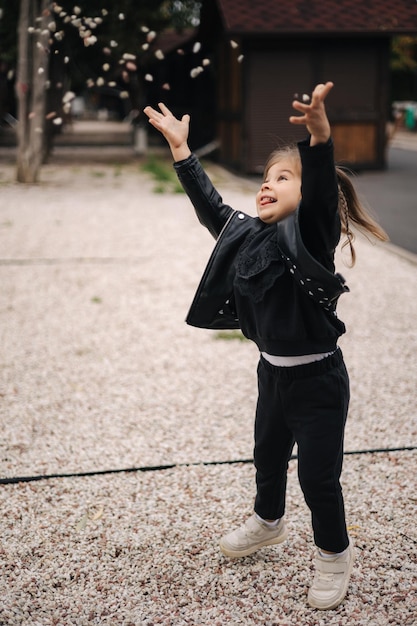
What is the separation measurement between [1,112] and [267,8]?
17897 millimetres

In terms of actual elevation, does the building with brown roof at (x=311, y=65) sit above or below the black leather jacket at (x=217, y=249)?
below

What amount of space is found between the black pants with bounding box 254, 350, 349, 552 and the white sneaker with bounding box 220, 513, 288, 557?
28 cm

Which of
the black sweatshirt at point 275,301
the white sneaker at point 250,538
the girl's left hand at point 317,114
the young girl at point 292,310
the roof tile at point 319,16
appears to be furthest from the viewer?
the roof tile at point 319,16

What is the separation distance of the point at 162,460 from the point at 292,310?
150cm

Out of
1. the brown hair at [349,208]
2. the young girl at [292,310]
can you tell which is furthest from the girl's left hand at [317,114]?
the brown hair at [349,208]

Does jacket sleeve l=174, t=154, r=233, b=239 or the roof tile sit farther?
the roof tile

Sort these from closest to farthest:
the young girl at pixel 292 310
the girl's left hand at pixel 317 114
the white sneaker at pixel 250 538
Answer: the girl's left hand at pixel 317 114, the young girl at pixel 292 310, the white sneaker at pixel 250 538

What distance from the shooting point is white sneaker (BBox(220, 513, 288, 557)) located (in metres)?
2.48

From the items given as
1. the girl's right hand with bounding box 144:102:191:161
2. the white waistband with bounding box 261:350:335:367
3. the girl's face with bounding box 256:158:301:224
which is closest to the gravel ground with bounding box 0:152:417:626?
the white waistband with bounding box 261:350:335:367

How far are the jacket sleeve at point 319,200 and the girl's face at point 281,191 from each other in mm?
175

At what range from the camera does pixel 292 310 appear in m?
2.06

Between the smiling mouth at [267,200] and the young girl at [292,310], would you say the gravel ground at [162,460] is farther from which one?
the smiling mouth at [267,200]

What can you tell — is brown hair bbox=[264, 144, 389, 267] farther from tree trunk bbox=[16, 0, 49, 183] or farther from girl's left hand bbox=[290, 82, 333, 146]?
tree trunk bbox=[16, 0, 49, 183]

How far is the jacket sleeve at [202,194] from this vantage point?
7.23 ft
